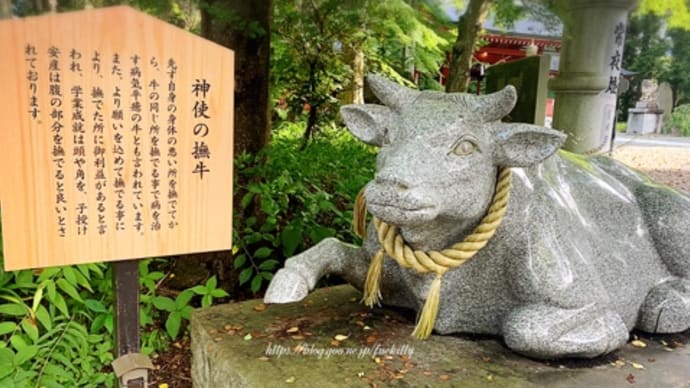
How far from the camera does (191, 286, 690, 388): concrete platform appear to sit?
1.86 meters

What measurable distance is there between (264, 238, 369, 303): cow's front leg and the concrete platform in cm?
20

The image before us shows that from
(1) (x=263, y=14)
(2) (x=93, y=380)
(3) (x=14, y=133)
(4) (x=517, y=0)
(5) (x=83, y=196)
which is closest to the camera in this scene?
(3) (x=14, y=133)

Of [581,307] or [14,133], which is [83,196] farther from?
[581,307]

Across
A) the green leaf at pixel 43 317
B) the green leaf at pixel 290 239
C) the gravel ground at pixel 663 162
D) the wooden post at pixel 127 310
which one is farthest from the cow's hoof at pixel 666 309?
the gravel ground at pixel 663 162

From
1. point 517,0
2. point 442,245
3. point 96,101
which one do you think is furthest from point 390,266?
point 517,0

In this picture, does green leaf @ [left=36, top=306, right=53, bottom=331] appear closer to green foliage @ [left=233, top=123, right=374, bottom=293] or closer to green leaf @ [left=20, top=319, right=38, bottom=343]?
green leaf @ [left=20, top=319, right=38, bottom=343]

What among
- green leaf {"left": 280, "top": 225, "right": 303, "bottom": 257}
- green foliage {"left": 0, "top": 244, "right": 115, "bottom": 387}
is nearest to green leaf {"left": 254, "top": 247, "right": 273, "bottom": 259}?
green leaf {"left": 280, "top": 225, "right": 303, "bottom": 257}

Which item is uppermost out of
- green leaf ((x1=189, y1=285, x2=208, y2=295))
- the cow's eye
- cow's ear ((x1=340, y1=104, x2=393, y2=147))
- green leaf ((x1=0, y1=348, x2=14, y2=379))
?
cow's ear ((x1=340, y1=104, x2=393, y2=147))

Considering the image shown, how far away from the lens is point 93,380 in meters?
2.70

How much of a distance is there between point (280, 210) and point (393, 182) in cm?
202

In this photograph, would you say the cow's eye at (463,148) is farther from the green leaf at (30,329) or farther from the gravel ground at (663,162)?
the gravel ground at (663,162)

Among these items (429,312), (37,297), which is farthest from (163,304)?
(429,312)

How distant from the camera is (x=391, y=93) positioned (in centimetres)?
194

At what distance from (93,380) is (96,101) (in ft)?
5.10
